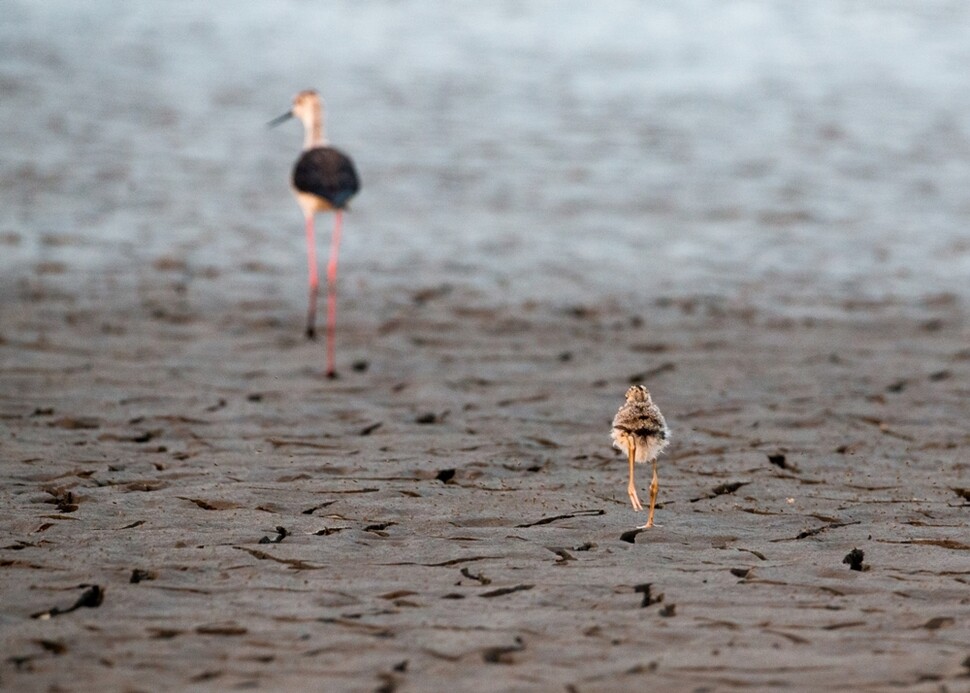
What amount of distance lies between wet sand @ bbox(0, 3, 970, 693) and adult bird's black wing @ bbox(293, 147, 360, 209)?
0.93 meters

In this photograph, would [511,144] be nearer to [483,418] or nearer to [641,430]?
[483,418]

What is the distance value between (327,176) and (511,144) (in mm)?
6652

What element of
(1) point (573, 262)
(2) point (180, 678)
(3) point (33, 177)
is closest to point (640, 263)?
(1) point (573, 262)

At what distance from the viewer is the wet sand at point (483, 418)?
196 inches

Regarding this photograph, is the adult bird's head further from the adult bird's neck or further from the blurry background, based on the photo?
the blurry background

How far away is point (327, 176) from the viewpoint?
1088cm

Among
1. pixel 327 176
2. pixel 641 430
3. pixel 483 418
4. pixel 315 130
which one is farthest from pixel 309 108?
pixel 641 430

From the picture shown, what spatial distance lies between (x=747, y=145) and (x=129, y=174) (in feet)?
22.4

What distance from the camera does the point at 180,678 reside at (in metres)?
4.60

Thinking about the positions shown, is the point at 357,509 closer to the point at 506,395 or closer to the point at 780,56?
the point at 506,395

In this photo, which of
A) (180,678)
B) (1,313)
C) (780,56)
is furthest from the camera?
(780,56)

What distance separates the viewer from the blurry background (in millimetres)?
12867

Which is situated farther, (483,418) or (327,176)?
(327,176)

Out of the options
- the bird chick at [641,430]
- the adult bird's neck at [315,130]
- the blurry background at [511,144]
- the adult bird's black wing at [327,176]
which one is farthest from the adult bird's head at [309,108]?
the bird chick at [641,430]
